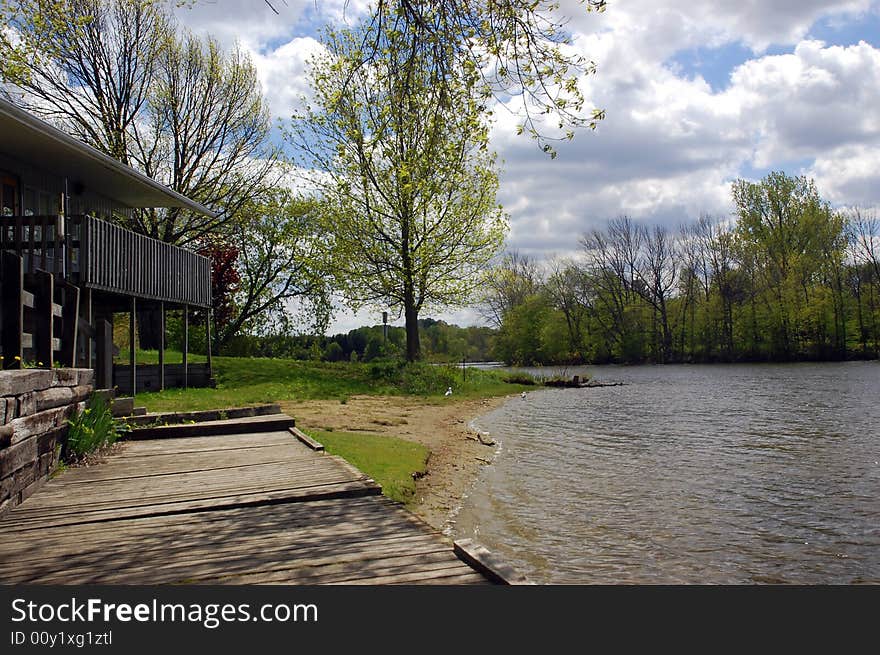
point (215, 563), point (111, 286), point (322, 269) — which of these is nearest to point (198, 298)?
point (111, 286)

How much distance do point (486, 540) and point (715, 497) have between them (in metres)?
3.67

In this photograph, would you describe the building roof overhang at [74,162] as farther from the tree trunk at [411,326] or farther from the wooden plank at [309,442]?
the tree trunk at [411,326]

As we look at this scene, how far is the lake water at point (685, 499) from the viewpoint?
6277mm

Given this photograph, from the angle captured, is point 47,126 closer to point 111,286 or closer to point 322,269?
point 111,286

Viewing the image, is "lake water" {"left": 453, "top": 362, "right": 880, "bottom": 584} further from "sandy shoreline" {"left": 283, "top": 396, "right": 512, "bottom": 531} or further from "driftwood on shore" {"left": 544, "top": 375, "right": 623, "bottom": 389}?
"driftwood on shore" {"left": 544, "top": 375, "right": 623, "bottom": 389}

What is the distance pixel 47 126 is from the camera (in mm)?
12633

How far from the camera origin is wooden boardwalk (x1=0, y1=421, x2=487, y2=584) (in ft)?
11.9

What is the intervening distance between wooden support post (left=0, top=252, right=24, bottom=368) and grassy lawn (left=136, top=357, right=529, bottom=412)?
333 inches

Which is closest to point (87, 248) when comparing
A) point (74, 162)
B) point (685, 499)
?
point (74, 162)

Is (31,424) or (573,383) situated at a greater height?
(31,424)

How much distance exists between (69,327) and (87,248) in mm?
6909

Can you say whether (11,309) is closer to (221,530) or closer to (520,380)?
(221,530)

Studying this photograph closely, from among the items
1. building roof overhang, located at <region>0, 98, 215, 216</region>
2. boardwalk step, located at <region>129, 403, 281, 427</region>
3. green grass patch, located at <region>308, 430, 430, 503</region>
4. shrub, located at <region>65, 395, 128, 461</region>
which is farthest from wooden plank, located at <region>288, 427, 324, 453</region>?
building roof overhang, located at <region>0, 98, 215, 216</region>

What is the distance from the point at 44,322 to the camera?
23.1 ft
